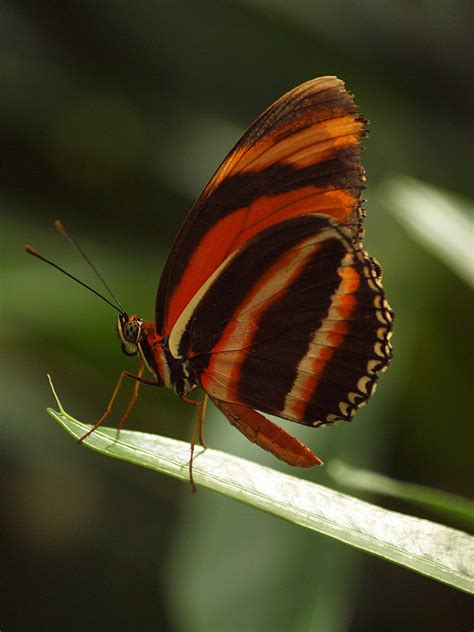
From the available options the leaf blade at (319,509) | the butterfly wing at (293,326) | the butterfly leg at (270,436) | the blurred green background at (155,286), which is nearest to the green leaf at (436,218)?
the blurred green background at (155,286)

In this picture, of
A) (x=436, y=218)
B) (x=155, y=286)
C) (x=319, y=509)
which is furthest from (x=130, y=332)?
(x=436, y=218)

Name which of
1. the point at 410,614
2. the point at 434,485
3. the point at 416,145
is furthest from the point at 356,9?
the point at 410,614

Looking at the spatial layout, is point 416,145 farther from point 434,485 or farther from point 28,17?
point 28,17

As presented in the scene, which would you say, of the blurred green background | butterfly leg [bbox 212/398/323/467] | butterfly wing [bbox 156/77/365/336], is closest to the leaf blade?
butterfly leg [bbox 212/398/323/467]

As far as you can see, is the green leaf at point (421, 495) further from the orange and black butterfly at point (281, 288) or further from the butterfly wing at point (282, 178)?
the butterfly wing at point (282, 178)

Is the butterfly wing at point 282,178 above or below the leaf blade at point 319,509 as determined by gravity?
above

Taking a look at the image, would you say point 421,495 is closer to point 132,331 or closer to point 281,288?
point 281,288

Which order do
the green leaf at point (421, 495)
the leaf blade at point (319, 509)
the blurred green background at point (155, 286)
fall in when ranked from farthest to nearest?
the blurred green background at point (155, 286)
the green leaf at point (421, 495)
the leaf blade at point (319, 509)
